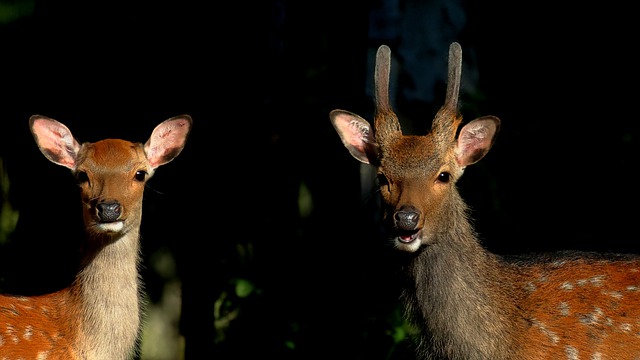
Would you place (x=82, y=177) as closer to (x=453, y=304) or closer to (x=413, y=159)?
(x=413, y=159)

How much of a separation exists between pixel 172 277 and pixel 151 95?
55.2 inches

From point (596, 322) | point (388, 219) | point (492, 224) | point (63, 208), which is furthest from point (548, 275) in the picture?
point (63, 208)

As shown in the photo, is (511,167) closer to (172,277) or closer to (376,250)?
(376,250)

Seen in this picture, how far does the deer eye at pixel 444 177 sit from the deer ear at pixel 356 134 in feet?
1.74

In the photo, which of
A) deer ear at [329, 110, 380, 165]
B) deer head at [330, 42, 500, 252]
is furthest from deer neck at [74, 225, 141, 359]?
deer head at [330, 42, 500, 252]

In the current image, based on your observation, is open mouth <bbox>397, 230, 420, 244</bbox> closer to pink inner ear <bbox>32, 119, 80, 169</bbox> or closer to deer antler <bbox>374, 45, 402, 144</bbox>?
deer antler <bbox>374, 45, 402, 144</bbox>

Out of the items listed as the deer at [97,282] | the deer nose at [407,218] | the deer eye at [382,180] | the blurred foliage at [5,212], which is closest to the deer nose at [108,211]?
the deer at [97,282]

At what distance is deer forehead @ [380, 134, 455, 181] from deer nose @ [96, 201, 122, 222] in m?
1.56

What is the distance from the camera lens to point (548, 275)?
6.94 m

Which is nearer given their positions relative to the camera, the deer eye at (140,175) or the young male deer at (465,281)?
the young male deer at (465,281)

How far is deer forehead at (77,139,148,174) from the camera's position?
7129 mm

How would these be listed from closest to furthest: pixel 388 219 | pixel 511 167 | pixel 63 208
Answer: pixel 388 219
pixel 63 208
pixel 511 167

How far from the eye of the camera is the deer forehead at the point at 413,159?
262 inches

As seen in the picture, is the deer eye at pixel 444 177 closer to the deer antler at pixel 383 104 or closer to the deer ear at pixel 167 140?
the deer antler at pixel 383 104
